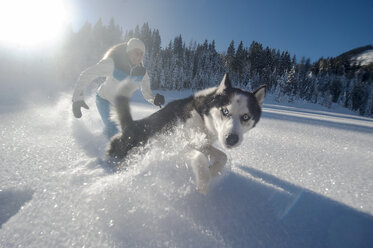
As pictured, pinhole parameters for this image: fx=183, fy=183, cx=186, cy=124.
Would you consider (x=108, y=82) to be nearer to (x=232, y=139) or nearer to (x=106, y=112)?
(x=106, y=112)

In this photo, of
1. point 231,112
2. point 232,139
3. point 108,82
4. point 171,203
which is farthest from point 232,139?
point 108,82

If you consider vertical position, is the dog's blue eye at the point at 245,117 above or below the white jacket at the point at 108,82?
below

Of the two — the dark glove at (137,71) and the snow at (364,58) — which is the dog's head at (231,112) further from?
the snow at (364,58)

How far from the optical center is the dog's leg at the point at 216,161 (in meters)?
2.06

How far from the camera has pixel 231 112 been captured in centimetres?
213

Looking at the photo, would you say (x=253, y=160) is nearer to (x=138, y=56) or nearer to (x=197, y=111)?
(x=197, y=111)

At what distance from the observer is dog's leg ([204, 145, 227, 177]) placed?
80.9 inches

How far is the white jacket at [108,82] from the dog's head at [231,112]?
5.29 feet

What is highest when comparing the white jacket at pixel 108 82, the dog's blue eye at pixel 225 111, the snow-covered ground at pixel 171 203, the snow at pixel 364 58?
the snow at pixel 364 58

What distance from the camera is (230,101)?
2.21m

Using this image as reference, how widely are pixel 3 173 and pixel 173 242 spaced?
1930 millimetres

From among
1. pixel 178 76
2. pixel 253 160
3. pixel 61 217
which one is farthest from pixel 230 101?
pixel 178 76

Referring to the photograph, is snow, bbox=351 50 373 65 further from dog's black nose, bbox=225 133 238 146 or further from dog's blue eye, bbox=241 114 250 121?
dog's black nose, bbox=225 133 238 146

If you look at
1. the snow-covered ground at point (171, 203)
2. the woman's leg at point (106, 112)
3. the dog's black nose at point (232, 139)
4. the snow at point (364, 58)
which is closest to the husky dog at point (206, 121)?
the dog's black nose at point (232, 139)
